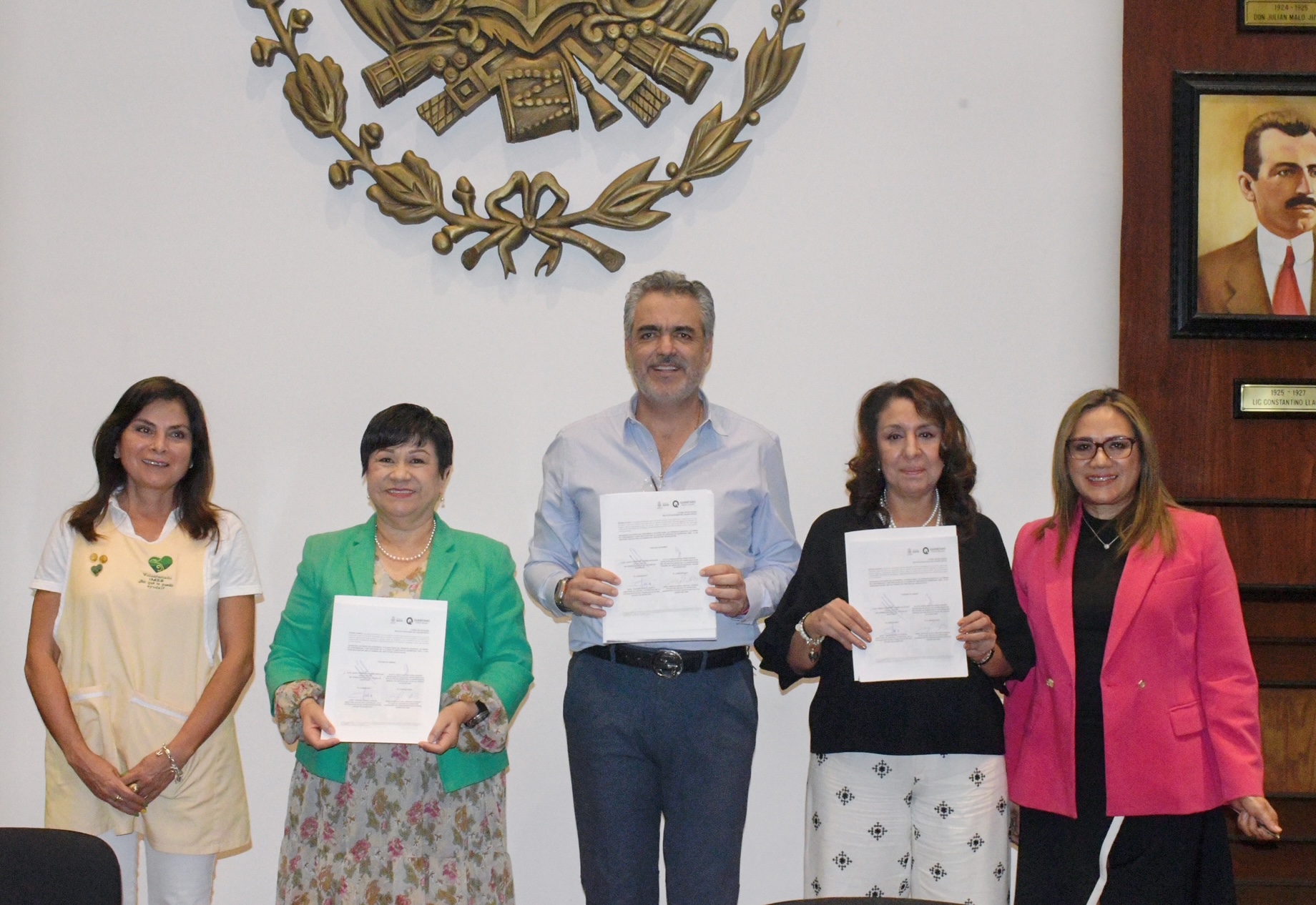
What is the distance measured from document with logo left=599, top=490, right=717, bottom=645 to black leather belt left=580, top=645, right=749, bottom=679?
0.28ft

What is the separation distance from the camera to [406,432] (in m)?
2.49

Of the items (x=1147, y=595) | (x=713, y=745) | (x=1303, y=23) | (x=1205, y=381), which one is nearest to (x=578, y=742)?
(x=713, y=745)

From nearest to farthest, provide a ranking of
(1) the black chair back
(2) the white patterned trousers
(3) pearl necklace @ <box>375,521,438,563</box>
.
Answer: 1. (1) the black chair back
2. (2) the white patterned trousers
3. (3) pearl necklace @ <box>375,521,438,563</box>

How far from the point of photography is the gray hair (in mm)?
2598

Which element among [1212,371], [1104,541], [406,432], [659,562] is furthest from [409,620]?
[1212,371]

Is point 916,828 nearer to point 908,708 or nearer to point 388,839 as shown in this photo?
point 908,708

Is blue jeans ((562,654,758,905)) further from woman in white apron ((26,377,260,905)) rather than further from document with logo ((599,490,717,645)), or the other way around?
woman in white apron ((26,377,260,905))

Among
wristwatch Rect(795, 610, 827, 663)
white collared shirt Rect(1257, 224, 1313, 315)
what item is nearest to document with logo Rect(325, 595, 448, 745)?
wristwatch Rect(795, 610, 827, 663)

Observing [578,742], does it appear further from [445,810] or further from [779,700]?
[779,700]

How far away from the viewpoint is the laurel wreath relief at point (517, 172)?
3.22 m

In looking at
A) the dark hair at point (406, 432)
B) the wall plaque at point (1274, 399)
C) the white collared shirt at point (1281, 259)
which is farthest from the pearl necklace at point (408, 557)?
the white collared shirt at point (1281, 259)

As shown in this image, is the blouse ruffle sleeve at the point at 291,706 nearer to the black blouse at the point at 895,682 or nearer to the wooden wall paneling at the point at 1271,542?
the black blouse at the point at 895,682

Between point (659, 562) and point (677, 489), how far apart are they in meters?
0.22

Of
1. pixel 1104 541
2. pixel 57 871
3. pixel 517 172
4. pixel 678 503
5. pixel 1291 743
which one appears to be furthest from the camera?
pixel 517 172
